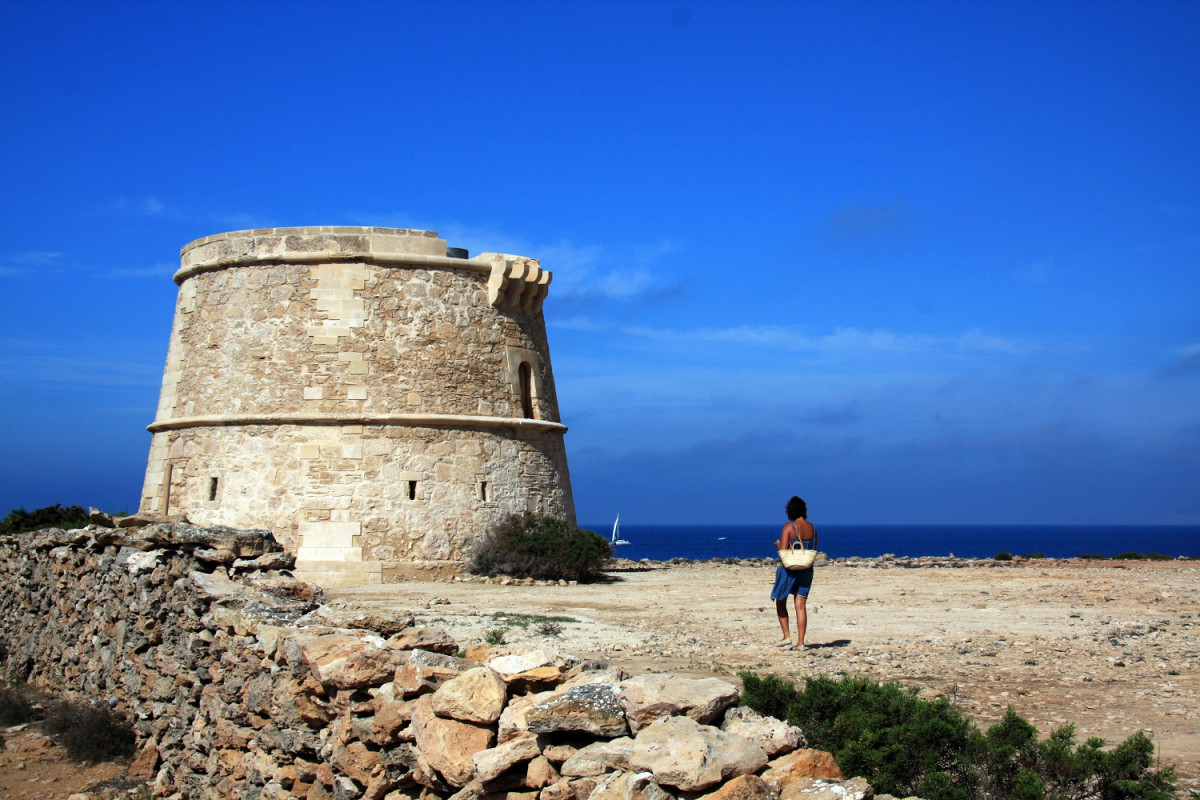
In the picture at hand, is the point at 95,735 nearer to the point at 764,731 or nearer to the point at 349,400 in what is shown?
the point at 764,731

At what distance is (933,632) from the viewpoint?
9.83 meters

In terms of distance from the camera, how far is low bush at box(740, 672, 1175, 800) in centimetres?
404

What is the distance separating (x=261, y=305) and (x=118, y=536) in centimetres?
799

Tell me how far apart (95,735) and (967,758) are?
233 inches

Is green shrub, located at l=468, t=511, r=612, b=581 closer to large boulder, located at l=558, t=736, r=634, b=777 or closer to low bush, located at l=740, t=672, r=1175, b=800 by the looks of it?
low bush, located at l=740, t=672, r=1175, b=800

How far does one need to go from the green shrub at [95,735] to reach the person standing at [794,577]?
501 cm

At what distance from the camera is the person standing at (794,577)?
863 cm

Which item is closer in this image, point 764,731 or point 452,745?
point 764,731

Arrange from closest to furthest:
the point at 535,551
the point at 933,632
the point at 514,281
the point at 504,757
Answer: the point at 504,757 < the point at 933,632 < the point at 535,551 < the point at 514,281

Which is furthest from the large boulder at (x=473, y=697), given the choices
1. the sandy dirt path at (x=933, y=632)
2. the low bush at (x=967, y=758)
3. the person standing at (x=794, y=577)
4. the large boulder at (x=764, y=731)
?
the person standing at (x=794, y=577)

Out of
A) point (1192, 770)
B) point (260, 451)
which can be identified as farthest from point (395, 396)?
point (1192, 770)

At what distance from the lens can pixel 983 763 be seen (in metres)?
4.27

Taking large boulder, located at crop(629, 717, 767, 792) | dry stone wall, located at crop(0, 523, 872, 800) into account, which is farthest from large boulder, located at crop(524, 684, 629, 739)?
large boulder, located at crop(629, 717, 767, 792)

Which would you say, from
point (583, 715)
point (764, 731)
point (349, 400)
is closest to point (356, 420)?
Answer: point (349, 400)
